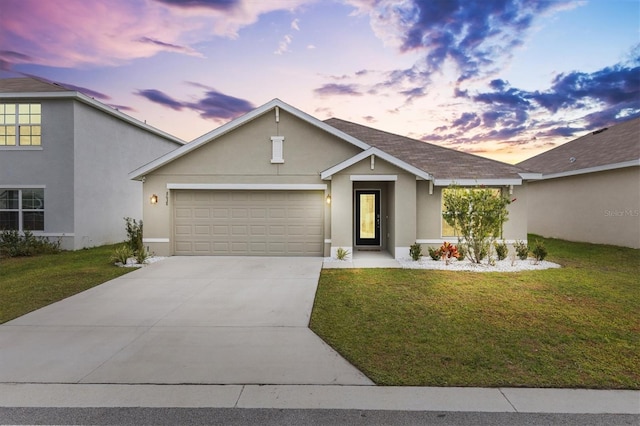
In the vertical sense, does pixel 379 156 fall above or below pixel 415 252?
above

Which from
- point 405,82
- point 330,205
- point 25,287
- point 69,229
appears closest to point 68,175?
point 69,229

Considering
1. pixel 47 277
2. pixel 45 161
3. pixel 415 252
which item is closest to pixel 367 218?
pixel 415 252

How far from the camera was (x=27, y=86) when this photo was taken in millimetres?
13938

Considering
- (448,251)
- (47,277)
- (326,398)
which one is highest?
(448,251)

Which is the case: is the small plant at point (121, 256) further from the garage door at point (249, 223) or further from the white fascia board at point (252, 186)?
the white fascia board at point (252, 186)

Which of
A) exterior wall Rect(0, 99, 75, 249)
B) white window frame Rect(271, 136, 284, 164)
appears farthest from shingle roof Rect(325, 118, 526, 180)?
exterior wall Rect(0, 99, 75, 249)

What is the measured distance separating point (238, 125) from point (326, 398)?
10.6 metres

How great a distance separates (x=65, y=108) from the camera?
13.6 metres

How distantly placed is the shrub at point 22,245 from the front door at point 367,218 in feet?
38.6

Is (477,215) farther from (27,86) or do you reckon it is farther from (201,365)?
(27,86)

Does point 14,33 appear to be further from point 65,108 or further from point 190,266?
point 190,266

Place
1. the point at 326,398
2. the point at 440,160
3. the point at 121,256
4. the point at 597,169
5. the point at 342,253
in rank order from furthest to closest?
the point at 597,169, the point at 440,160, the point at 342,253, the point at 121,256, the point at 326,398

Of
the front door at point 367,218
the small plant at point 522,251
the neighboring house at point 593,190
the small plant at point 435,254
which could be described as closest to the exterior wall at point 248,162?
the front door at point 367,218

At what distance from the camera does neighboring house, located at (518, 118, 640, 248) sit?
13758mm
